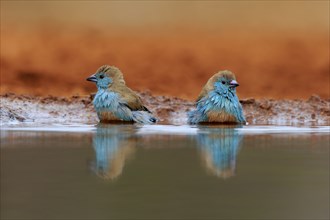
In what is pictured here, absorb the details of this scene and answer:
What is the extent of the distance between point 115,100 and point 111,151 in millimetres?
3928

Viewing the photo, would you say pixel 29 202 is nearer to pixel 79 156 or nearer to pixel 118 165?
pixel 118 165

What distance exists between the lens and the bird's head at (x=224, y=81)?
386 inches

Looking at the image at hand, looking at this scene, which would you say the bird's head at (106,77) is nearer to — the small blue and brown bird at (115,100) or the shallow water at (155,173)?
the small blue and brown bird at (115,100)

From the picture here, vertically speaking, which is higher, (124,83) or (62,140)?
(124,83)

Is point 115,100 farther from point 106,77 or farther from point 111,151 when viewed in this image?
point 111,151

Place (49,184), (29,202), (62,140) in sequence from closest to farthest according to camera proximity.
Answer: (29,202)
(49,184)
(62,140)

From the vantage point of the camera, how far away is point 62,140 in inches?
268

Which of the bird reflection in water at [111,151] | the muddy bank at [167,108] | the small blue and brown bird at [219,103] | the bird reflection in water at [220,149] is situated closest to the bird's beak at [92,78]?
the muddy bank at [167,108]

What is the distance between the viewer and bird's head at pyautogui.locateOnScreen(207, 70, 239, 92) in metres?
9.80

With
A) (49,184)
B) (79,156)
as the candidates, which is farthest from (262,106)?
(49,184)

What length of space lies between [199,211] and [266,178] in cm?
105

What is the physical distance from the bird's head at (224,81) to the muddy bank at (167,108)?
1393 mm

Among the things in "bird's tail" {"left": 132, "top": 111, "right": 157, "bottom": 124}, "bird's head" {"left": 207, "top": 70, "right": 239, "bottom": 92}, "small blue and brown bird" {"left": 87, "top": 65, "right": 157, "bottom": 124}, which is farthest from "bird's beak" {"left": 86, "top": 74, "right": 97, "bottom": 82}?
"bird's head" {"left": 207, "top": 70, "right": 239, "bottom": 92}

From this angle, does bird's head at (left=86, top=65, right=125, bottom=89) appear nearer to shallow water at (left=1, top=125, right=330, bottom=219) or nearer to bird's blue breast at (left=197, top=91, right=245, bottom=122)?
bird's blue breast at (left=197, top=91, right=245, bottom=122)
